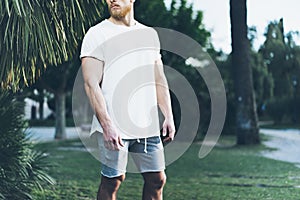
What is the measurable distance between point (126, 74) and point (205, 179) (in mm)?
5430

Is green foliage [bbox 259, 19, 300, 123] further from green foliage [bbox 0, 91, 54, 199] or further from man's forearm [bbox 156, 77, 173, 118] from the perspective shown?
man's forearm [bbox 156, 77, 173, 118]

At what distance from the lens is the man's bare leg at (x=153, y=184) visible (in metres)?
2.60

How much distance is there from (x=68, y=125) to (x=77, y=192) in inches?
902

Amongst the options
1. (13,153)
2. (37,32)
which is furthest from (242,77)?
(37,32)

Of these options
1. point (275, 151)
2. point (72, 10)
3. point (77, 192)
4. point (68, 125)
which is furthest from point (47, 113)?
point (72, 10)

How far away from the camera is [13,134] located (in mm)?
5234

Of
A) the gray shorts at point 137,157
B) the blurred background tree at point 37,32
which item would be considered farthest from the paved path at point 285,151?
the gray shorts at point 137,157

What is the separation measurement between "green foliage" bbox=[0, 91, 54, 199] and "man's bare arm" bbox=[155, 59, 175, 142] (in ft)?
9.31

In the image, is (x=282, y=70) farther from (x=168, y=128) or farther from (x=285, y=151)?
(x=168, y=128)

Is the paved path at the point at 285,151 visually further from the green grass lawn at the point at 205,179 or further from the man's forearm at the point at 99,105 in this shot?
the man's forearm at the point at 99,105

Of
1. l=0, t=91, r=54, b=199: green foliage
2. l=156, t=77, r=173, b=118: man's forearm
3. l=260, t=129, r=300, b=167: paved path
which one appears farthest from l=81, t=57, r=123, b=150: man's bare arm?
l=260, t=129, r=300, b=167: paved path

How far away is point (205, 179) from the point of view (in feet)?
25.2

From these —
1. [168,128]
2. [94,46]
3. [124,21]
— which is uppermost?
[124,21]

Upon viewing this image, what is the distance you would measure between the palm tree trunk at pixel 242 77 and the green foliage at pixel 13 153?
765 centimetres
